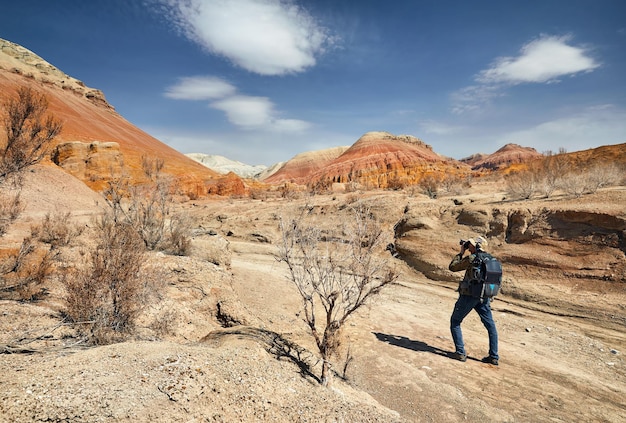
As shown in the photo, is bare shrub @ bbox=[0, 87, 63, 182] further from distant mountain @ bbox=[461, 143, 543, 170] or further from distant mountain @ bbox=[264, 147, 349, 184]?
distant mountain @ bbox=[461, 143, 543, 170]

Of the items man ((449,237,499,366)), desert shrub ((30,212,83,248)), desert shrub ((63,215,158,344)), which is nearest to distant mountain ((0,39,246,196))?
desert shrub ((30,212,83,248))

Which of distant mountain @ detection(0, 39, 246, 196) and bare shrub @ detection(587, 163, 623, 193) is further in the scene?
distant mountain @ detection(0, 39, 246, 196)

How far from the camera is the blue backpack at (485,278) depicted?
462 centimetres

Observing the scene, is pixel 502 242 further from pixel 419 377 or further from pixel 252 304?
pixel 252 304

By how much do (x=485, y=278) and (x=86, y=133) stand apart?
52466 millimetres

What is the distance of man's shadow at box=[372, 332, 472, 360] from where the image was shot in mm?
5055

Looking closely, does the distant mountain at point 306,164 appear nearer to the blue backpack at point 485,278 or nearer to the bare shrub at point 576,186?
the bare shrub at point 576,186

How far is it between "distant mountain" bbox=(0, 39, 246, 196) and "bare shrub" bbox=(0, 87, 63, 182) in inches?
318

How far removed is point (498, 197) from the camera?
501 inches

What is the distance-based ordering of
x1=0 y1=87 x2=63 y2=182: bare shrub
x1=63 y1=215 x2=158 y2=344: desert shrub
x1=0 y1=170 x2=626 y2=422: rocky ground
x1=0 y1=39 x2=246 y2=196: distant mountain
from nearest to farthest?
1. x1=0 y1=170 x2=626 y2=422: rocky ground
2. x1=63 y1=215 x2=158 y2=344: desert shrub
3. x1=0 y1=87 x2=63 y2=182: bare shrub
4. x1=0 y1=39 x2=246 y2=196: distant mountain

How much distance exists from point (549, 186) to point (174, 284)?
12.4 m

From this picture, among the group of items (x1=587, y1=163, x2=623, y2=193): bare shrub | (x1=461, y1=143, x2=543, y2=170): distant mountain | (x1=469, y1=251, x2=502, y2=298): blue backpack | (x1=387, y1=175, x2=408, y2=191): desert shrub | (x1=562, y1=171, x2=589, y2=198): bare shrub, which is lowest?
(x1=469, y1=251, x2=502, y2=298): blue backpack

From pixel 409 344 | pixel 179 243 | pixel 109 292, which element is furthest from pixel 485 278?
pixel 179 243

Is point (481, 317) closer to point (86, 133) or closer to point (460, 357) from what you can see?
point (460, 357)
